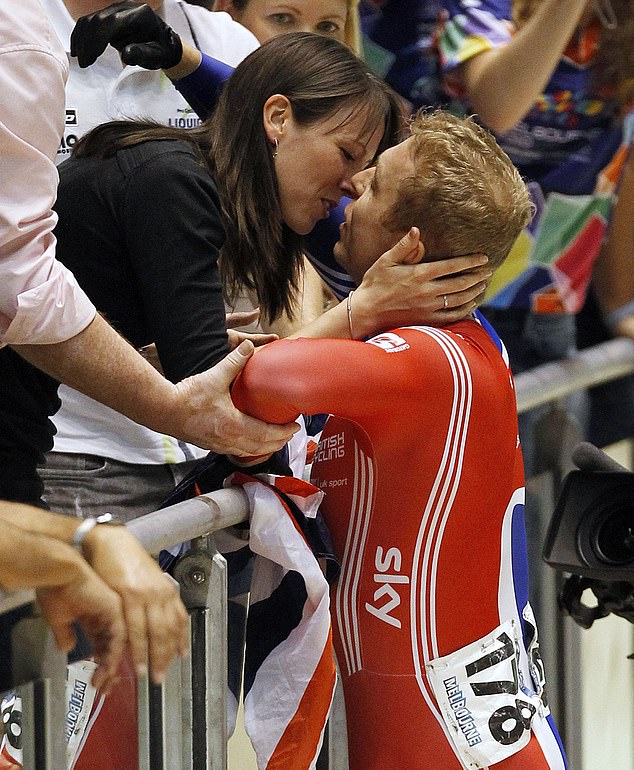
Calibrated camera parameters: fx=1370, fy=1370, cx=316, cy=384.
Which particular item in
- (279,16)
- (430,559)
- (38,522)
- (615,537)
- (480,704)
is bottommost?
(615,537)

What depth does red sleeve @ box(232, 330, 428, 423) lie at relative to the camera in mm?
1604

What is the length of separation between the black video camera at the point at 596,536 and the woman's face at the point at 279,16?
1028mm

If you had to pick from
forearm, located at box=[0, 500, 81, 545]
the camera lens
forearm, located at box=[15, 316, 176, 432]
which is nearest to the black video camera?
the camera lens

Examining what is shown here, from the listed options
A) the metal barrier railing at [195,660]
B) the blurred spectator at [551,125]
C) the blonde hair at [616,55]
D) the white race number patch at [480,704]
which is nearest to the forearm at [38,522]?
the metal barrier railing at [195,660]

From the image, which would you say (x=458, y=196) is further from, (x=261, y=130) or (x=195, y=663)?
(x=195, y=663)

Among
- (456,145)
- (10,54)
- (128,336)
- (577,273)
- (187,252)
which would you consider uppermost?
(10,54)

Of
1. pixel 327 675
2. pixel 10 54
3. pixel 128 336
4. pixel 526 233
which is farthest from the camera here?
pixel 526 233

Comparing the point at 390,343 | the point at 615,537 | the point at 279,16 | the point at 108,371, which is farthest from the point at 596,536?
the point at 279,16

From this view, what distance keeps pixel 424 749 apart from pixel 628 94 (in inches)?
79.2

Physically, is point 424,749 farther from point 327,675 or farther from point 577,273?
point 577,273

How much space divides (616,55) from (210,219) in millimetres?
1747

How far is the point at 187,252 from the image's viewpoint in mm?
1734

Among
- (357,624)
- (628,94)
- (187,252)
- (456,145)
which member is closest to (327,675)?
(357,624)

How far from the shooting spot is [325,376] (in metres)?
1.60
